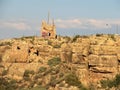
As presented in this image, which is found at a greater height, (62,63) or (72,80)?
(62,63)

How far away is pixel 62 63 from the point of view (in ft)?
174

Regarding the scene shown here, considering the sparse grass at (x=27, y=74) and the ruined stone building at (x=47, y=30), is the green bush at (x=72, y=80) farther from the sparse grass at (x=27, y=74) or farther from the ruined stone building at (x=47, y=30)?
the ruined stone building at (x=47, y=30)

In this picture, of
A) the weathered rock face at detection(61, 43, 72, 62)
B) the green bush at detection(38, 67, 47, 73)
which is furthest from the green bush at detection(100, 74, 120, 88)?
the green bush at detection(38, 67, 47, 73)

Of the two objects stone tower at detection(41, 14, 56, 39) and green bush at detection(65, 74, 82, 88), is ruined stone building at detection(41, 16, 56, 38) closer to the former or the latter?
stone tower at detection(41, 14, 56, 39)

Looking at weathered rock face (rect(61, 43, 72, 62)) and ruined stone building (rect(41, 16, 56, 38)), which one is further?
ruined stone building (rect(41, 16, 56, 38))

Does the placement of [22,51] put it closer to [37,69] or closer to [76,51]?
[37,69]

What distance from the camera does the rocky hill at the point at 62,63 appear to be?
47875 mm

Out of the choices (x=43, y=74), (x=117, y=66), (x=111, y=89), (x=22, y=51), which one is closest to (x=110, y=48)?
(x=117, y=66)

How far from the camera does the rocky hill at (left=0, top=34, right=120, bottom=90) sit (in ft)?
157

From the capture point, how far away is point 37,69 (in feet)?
176

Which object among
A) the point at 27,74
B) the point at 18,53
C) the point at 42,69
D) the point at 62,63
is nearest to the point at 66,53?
the point at 62,63

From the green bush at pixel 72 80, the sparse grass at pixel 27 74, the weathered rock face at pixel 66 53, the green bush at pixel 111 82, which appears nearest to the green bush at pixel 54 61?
the weathered rock face at pixel 66 53

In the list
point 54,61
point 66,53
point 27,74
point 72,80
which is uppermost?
point 66,53

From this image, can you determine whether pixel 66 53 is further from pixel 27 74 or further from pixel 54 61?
pixel 27 74
